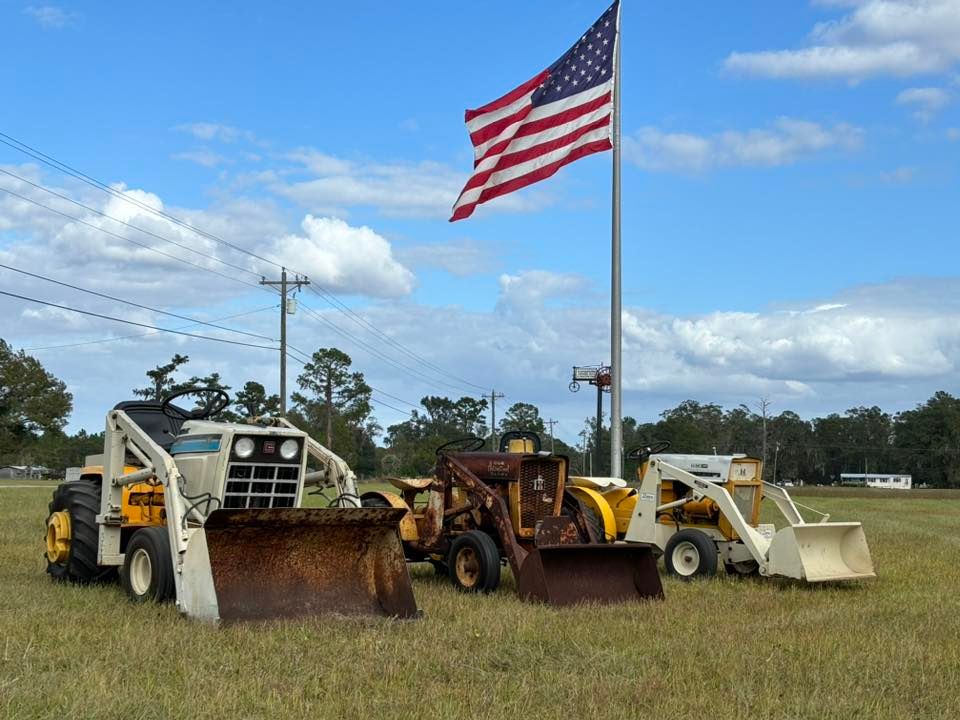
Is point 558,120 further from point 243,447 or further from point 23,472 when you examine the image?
point 23,472

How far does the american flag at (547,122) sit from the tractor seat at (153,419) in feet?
24.5

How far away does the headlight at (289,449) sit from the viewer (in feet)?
34.5

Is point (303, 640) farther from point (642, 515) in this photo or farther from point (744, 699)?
point (642, 515)

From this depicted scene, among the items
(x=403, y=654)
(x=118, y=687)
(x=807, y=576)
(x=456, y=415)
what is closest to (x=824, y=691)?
(x=403, y=654)

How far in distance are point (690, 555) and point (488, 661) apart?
21.3 ft

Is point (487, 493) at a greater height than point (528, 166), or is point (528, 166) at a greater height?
point (528, 166)

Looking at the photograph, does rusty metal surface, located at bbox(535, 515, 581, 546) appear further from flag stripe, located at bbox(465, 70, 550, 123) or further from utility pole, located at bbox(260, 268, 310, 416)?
utility pole, located at bbox(260, 268, 310, 416)

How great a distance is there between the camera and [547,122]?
17.8 meters

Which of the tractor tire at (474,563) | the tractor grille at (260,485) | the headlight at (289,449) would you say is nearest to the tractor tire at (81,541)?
the tractor grille at (260,485)

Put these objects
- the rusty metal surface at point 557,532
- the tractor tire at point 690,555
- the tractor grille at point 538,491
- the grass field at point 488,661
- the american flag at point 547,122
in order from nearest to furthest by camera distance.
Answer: the grass field at point 488,661 → the rusty metal surface at point 557,532 → the tractor grille at point 538,491 → the tractor tire at point 690,555 → the american flag at point 547,122

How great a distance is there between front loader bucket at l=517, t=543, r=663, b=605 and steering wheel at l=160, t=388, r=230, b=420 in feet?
11.1

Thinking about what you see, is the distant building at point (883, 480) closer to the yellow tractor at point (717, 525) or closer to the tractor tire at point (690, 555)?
the yellow tractor at point (717, 525)

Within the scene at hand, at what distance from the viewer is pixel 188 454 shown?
10648mm

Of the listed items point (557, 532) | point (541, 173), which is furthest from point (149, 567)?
point (541, 173)
